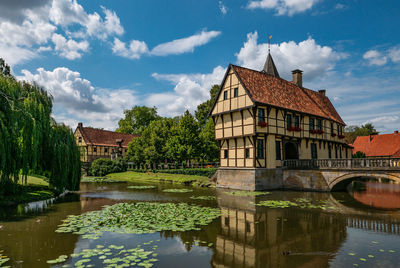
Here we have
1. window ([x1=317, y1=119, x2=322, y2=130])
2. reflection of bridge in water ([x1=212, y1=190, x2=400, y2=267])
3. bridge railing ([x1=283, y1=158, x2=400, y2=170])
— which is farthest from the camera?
window ([x1=317, y1=119, x2=322, y2=130])

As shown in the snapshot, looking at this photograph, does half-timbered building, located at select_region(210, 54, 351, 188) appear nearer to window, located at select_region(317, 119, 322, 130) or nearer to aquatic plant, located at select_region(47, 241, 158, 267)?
window, located at select_region(317, 119, 322, 130)

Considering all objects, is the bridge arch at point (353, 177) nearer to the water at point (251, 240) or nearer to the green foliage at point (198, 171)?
the water at point (251, 240)

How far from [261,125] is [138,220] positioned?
15057 millimetres

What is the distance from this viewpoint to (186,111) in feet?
135

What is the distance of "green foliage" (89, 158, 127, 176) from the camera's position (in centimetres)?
4561

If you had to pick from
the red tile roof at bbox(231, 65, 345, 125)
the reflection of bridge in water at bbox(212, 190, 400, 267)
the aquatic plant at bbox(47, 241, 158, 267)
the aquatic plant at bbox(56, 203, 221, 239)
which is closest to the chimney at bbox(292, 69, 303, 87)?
the red tile roof at bbox(231, 65, 345, 125)

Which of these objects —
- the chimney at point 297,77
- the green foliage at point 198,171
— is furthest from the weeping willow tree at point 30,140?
the chimney at point 297,77

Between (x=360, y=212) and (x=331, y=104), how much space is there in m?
27.0

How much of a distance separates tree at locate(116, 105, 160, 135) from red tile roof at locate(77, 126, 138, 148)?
1319 centimetres

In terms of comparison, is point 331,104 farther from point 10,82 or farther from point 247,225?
point 10,82

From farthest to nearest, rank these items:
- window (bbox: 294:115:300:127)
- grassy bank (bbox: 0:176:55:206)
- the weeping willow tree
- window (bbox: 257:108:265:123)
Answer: window (bbox: 294:115:300:127) < window (bbox: 257:108:265:123) < grassy bank (bbox: 0:176:55:206) < the weeping willow tree

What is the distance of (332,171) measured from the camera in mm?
21828

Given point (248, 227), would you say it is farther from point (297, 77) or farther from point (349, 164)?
point (297, 77)

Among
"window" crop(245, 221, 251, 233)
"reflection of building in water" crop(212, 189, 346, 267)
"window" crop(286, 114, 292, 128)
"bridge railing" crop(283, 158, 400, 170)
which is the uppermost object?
"window" crop(286, 114, 292, 128)
